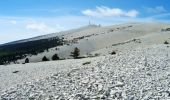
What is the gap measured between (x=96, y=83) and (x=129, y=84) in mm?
2352

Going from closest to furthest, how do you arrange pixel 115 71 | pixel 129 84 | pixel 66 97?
pixel 66 97
pixel 129 84
pixel 115 71

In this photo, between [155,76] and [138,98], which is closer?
A: [138,98]

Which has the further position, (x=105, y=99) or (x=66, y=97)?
(x=66, y=97)

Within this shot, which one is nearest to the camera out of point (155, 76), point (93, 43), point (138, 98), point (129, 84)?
point (138, 98)

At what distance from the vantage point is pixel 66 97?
20.4 meters

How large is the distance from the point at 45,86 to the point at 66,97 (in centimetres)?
450

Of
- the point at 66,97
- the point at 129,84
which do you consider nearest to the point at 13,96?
the point at 66,97

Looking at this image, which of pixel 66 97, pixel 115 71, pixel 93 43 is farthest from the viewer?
pixel 93 43

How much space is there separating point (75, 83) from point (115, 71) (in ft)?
14.5

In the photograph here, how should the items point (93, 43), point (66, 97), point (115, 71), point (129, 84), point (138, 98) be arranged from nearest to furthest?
point (138, 98) < point (66, 97) < point (129, 84) < point (115, 71) < point (93, 43)

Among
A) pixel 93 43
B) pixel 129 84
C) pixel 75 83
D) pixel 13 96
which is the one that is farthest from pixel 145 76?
pixel 93 43

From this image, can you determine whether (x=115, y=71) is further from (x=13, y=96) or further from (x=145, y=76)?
(x=13, y=96)

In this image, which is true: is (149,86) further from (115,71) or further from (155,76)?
(115,71)

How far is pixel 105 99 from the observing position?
62.5 ft
